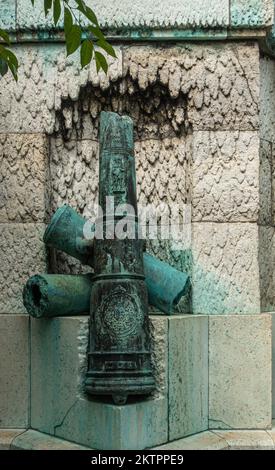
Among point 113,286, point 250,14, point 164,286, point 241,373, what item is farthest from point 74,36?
point 241,373

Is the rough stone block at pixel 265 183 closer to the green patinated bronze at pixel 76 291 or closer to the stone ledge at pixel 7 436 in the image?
the green patinated bronze at pixel 76 291

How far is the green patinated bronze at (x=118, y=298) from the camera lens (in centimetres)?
353

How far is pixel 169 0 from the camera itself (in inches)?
175

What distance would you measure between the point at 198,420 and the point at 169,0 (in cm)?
281

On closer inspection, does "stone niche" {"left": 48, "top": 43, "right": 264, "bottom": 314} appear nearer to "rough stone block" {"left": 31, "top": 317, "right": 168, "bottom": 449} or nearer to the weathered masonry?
the weathered masonry

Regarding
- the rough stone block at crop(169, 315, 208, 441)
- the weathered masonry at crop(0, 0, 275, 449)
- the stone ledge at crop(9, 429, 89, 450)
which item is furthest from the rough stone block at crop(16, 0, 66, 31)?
the stone ledge at crop(9, 429, 89, 450)

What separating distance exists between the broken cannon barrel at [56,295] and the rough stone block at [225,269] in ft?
2.83

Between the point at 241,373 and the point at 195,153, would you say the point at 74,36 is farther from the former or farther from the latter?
the point at 241,373

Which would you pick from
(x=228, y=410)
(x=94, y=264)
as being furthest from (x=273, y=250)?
(x=94, y=264)

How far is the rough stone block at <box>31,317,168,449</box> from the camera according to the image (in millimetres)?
3449

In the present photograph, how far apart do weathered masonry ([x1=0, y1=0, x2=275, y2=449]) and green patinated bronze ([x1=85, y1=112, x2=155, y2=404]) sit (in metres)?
0.59

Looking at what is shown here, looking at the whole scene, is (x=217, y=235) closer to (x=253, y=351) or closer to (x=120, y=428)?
(x=253, y=351)

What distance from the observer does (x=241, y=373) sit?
4227 millimetres

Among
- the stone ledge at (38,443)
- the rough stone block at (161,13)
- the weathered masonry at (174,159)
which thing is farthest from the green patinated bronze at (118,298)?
the rough stone block at (161,13)
